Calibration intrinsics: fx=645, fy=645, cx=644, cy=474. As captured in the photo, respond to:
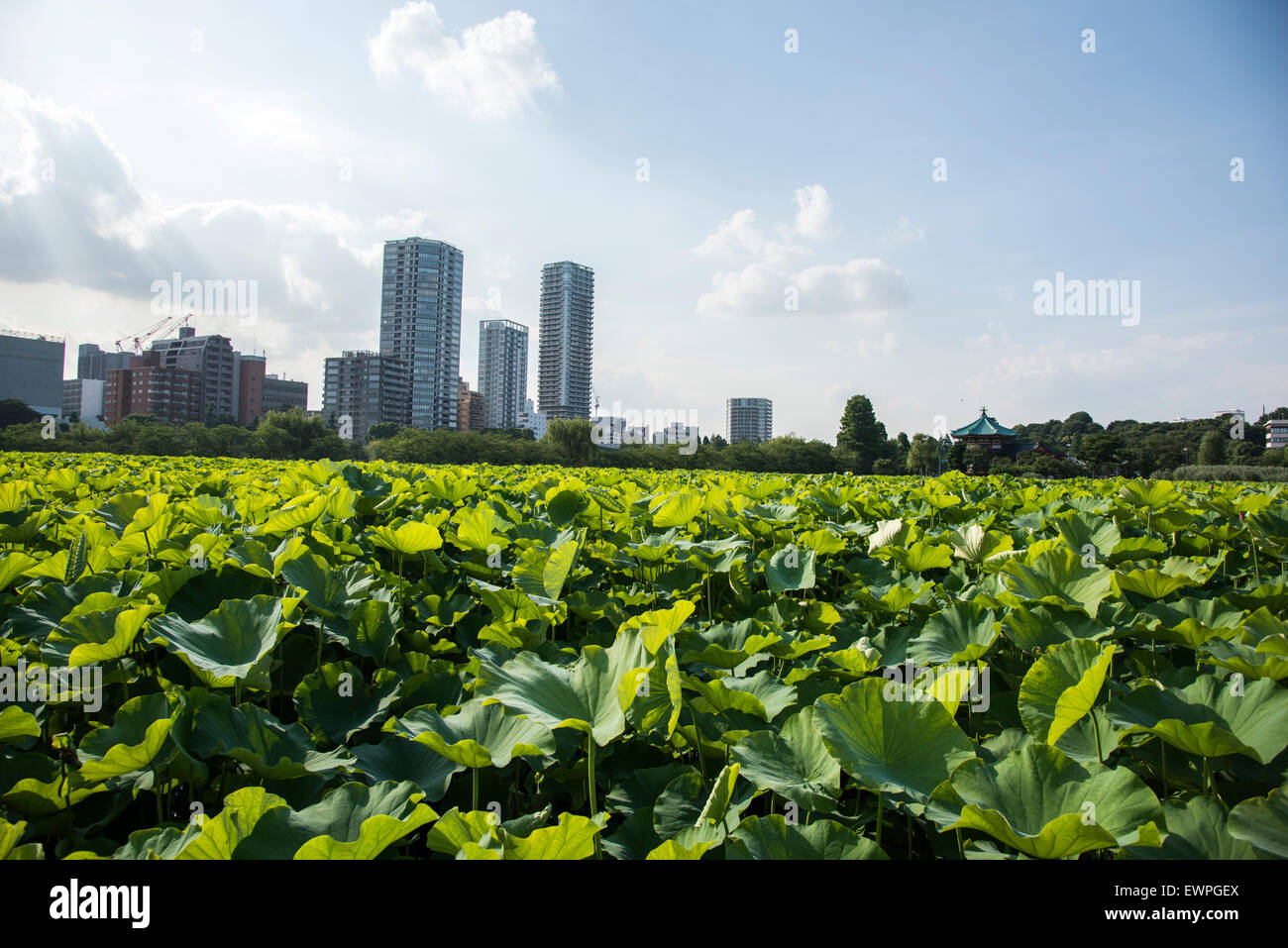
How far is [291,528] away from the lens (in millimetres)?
2232

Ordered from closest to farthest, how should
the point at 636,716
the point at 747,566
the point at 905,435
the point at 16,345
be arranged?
the point at 636,716 < the point at 747,566 < the point at 16,345 < the point at 905,435

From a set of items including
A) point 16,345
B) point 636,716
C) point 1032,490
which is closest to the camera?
point 636,716

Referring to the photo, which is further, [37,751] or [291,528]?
[291,528]

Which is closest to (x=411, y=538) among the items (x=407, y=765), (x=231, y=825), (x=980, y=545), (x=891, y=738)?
(x=407, y=765)

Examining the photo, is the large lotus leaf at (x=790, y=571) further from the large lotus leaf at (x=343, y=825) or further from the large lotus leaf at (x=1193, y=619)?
the large lotus leaf at (x=343, y=825)

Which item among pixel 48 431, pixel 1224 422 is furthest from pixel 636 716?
pixel 1224 422

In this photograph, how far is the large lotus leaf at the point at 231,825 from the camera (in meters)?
0.75

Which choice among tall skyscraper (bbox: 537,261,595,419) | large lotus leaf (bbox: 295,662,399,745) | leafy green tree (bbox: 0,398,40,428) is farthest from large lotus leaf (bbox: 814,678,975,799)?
Result: tall skyscraper (bbox: 537,261,595,419)

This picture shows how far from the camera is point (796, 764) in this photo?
3.29 feet

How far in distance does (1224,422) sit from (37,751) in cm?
10305

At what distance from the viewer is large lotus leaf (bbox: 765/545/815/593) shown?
186 centimetres

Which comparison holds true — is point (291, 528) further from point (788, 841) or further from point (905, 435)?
point (905, 435)

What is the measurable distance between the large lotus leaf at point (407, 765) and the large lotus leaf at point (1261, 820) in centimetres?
104

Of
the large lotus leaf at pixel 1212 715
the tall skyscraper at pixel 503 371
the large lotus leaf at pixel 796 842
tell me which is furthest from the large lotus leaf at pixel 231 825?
the tall skyscraper at pixel 503 371
